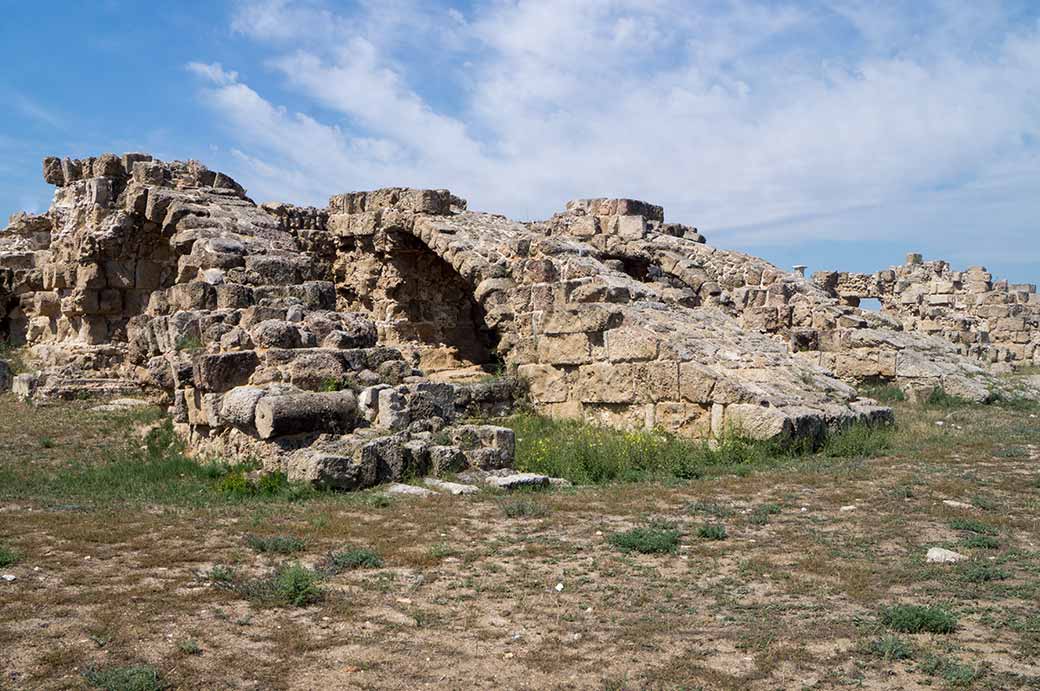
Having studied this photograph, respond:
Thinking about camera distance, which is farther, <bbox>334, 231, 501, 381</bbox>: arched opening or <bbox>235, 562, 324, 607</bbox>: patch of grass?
<bbox>334, 231, 501, 381</bbox>: arched opening

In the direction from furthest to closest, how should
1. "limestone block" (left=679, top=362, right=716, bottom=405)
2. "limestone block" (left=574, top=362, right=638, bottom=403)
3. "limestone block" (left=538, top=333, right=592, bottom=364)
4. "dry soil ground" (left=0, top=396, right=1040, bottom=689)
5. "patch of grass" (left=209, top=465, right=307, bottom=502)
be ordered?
"limestone block" (left=538, top=333, right=592, bottom=364) → "limestone block" (left=574, top=362, right=638, bottom=403) → "limestone block" (left=679, top=362, right=716, bottom=405) → "patch of grass" (left=209, top=465, right=307, bottom=502) → "dry soil ground" (left=0, top=396, right=1040, bottom=689)

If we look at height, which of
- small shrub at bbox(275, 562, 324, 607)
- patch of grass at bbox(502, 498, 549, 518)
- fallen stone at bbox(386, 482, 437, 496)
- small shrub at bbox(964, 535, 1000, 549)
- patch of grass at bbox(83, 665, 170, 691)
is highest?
fallen stone at bbox(386, 482, 437, 496)

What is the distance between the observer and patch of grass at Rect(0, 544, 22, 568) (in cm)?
519

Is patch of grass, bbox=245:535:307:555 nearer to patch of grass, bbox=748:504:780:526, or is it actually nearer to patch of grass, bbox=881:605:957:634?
patch of grass, bbox=748:504:780:526

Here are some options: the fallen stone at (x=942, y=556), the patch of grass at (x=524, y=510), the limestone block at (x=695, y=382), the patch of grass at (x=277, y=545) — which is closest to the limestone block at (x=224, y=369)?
the patch of grass at (x=524, y=510)

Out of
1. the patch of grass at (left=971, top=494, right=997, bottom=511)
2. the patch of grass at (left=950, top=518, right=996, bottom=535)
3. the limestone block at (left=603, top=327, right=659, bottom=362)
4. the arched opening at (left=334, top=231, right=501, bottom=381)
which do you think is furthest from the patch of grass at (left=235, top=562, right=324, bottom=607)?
the arched opening at (left=334, top=231, right=501, bottom=381)

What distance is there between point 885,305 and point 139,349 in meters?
24.3

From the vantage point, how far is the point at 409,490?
7.52 meters

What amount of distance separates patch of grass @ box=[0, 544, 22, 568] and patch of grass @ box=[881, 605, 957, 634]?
445 cm

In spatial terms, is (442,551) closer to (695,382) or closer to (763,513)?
(763,513)

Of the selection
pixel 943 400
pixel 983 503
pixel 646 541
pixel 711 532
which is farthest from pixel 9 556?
pixel 943 400

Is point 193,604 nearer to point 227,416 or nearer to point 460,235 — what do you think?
point 227,416

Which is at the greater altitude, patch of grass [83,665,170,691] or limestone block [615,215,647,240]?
limestone block [615,215,647,240]

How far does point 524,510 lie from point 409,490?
1.16 metres
